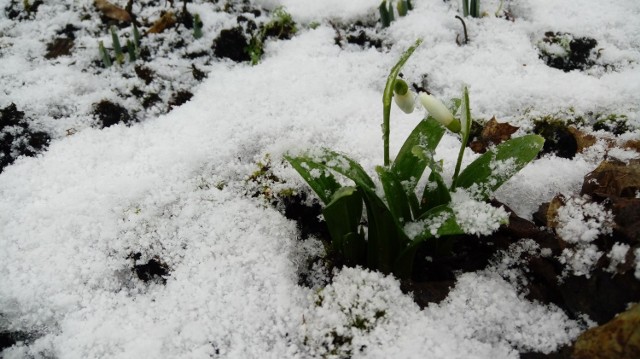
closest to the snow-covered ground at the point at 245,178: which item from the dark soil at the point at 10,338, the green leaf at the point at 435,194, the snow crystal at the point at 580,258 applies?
the dark soil at the point at 10,338

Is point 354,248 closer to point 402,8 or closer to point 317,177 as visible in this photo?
point 317,177

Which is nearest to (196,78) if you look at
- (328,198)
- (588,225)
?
(328,198)

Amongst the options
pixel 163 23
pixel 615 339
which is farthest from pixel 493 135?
pixel 163 23

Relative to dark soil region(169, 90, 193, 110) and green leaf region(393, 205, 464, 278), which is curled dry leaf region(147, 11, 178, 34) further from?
green leaf region(393, 205, 464, 278)

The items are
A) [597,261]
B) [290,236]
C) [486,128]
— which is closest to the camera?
[597,261]

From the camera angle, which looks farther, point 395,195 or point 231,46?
→ point 231,46

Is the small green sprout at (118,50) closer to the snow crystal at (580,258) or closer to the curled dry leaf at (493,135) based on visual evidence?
the curled dry leaf at (493,135)

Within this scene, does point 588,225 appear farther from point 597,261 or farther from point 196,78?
point 196,78
